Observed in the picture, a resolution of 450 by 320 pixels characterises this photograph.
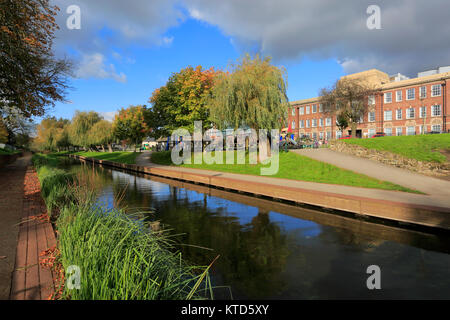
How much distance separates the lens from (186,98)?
30.0 meters

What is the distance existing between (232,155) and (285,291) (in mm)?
20663

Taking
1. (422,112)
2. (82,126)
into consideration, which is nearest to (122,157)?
(82,126)

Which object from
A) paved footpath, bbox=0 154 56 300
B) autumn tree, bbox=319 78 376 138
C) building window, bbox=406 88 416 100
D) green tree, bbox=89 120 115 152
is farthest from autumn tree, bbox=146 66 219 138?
building window, bbox=406 88 416 100

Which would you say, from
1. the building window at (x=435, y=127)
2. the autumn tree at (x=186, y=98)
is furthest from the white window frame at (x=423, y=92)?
the autumn tree at (x=186, y=98)

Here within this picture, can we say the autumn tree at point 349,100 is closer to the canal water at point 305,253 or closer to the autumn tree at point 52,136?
the canal water at point 305,253

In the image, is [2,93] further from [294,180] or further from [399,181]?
[399,181]

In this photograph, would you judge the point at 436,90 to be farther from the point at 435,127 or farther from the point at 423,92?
the point at 435,127

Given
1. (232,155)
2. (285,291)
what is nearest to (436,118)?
(232,155)

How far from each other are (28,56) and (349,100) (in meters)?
39.6

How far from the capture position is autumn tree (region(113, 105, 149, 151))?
48.5m

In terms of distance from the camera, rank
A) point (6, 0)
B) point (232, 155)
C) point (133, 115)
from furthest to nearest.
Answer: point (133, 115), point (232, 155), point (6, 0)

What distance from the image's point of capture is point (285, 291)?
4598 mm

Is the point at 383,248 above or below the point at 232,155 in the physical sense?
below
